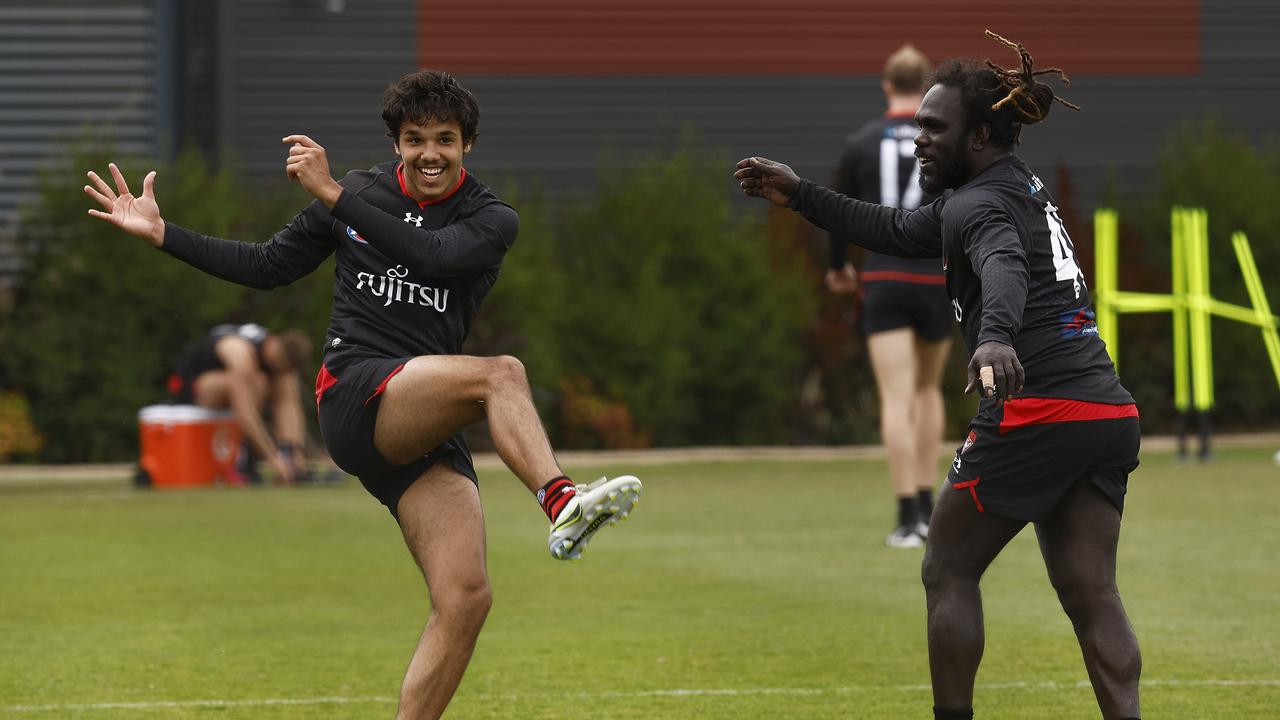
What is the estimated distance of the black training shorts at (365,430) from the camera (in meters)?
4.96

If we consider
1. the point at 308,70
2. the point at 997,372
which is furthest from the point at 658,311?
the point at 997,372

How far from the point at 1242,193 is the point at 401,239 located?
16718 millimetres

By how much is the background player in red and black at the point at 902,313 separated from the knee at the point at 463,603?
525cm

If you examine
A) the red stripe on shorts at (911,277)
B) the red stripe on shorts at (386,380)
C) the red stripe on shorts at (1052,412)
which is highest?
the red stripe on shorts at (911,277)

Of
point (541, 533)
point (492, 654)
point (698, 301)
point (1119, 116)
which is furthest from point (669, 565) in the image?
point (1119, 116)

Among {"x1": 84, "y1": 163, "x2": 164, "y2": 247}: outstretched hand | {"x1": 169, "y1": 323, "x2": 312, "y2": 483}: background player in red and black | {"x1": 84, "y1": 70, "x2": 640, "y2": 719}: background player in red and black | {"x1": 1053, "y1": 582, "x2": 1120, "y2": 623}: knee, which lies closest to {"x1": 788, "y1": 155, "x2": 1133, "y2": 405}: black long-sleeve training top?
{"x1": 1053, "y1": 582, "x2": 1120, "y2": 623}: knee

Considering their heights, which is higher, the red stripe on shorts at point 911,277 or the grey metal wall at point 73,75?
the grey metal wall at point 73,75

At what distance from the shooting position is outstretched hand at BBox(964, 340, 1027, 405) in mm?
4098

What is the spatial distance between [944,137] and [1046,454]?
87 cm

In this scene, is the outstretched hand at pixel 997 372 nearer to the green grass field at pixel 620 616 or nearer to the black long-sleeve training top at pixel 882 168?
the green grass field at pixel 620 616

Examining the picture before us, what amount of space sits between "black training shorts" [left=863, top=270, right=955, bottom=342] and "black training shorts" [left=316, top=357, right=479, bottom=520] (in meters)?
5.21

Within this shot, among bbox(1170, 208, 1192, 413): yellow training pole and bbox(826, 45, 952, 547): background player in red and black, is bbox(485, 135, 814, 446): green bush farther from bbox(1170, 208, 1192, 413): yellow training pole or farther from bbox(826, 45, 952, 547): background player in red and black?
bbox(826, 45, 952, 547): background player in red and black

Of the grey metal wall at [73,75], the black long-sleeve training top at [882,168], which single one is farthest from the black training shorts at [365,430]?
the grey metal wall at [73,75]

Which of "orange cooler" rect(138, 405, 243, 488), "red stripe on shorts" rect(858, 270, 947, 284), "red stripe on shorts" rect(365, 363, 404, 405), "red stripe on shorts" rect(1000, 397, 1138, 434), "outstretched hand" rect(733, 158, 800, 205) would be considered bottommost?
"orange cooler" rect(138, 405, 243, 488)
